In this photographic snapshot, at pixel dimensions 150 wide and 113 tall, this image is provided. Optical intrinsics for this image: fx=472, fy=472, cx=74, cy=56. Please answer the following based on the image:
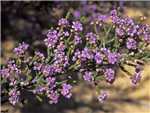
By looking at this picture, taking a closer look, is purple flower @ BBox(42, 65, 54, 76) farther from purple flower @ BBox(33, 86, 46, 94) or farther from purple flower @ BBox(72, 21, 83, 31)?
purple flower @ BBox(72, 21, 83, 31)

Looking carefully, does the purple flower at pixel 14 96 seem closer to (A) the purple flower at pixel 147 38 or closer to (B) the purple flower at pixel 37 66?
(B) the purple flower at pixel 37 66

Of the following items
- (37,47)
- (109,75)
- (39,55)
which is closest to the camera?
(109,75)

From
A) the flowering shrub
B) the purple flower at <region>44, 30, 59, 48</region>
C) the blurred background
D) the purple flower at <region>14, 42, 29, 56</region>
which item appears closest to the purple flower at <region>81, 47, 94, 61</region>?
the flowering shrub

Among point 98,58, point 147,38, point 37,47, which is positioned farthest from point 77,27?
point 37,47

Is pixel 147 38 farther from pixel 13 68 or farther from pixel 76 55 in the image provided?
pixel 13 68

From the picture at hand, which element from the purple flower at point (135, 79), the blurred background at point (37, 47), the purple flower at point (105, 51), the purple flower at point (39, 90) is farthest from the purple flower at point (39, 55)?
the blurred background at point (37, 47)

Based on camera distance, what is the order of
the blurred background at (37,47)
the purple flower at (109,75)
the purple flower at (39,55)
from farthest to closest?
1. the blurred background at (37,47)
2. the purple flower at (39,55)
3. the purple flower at (109,75)
